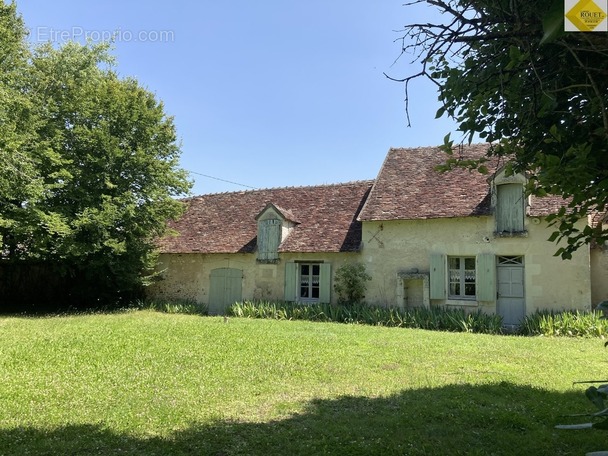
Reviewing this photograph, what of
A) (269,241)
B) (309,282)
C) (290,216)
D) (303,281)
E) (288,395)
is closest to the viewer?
(288,395)

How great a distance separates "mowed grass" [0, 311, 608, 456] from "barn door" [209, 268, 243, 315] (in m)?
6.75

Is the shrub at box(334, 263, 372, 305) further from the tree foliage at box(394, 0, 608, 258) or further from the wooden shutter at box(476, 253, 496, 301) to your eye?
the tree foliage at box(394, 0, 608, 258)

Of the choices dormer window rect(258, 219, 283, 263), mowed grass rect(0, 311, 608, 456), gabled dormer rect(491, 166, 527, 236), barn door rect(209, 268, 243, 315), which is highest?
gabled dormer rect(491, 166, 527, 236)

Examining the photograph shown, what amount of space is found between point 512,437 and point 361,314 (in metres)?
9.65

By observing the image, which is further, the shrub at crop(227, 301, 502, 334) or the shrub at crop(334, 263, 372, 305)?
the shrub at crop(334, 263, 372, 305)

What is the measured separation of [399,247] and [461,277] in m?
2.13

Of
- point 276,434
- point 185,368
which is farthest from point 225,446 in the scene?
point 185,368

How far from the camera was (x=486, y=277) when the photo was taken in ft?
42.8

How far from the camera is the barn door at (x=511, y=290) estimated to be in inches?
512

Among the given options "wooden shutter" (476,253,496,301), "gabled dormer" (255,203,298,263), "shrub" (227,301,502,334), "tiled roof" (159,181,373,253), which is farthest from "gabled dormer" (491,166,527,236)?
"gabled dormer" (255,203,298,263)

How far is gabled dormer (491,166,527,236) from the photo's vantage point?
13.0 m

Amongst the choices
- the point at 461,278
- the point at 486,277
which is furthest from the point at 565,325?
the point at 461,278

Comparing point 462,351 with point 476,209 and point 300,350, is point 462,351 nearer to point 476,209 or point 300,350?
point 300,350

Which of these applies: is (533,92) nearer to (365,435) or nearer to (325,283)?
(365,435)
